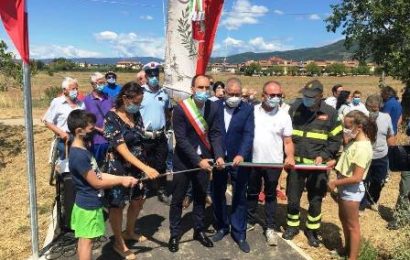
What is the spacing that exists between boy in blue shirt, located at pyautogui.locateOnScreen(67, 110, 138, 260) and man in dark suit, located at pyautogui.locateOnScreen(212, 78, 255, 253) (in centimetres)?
152

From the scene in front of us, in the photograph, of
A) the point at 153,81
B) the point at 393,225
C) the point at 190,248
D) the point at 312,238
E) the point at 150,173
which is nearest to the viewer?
the point at 150,173

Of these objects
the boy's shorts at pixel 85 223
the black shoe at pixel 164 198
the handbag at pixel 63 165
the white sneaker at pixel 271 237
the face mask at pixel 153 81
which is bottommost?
the white sneaker at pixel 271 237

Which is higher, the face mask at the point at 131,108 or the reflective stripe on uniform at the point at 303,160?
the face mask at the point at 131,108

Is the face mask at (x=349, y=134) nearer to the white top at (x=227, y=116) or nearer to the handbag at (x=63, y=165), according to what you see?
the white top at (x=227, y=116)

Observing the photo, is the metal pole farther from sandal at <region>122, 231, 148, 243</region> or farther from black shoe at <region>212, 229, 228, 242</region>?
black shoe at <region>212, 229, 228, 242</region>

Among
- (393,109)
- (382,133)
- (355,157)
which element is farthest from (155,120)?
(393,109)

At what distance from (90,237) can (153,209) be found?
8.29ft

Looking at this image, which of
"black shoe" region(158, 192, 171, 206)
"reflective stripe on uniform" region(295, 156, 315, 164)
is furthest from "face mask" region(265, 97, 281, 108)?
"black shoe" region(158, 192, 171, 206)

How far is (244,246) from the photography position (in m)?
5.36

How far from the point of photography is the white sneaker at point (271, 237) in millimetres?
5508

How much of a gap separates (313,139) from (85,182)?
2.86m

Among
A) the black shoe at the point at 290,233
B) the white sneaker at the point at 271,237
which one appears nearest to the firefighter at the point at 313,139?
the black shoe at the point at 290,233

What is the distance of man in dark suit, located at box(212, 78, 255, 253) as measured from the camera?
512cm

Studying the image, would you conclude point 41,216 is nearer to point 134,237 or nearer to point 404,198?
point 134,237
